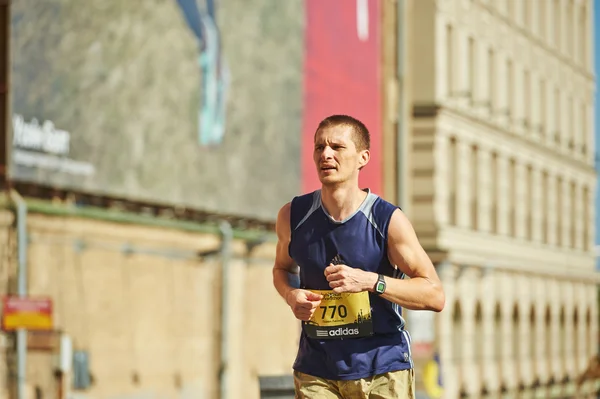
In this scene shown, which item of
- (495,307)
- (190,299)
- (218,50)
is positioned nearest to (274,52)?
(218,50)

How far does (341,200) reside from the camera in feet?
23.2

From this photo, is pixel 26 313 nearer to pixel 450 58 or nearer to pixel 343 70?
pixel 343 70

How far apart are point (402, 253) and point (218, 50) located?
2533cm

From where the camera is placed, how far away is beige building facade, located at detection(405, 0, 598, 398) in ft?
158

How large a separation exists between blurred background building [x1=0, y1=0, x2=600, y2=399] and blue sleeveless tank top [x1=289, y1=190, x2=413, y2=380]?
17.0 feet

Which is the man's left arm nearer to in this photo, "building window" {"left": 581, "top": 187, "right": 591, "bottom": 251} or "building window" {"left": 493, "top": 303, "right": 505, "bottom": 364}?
"building window" {"left": 493, "top": 303, "right": 505, "bottom": 364}

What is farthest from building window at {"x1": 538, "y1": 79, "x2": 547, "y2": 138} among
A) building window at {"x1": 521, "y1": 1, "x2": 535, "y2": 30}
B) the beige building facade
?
building window at {"x1": 521, "y1": 1, "x2": 535, "y2": 30}

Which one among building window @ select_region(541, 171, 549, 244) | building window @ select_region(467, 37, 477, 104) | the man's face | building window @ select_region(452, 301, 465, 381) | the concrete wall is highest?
building window @ select_region(467, 37, 477, 104)

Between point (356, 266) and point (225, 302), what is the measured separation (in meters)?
24.6

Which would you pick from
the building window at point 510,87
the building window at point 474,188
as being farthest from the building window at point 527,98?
the building window at point 474,188

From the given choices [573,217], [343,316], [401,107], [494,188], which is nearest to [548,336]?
[573,217]

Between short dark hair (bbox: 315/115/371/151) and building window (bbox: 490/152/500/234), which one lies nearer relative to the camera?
short dark hair (bbox: 315/115/371/151)

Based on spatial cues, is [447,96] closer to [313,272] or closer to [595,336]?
[595,336]

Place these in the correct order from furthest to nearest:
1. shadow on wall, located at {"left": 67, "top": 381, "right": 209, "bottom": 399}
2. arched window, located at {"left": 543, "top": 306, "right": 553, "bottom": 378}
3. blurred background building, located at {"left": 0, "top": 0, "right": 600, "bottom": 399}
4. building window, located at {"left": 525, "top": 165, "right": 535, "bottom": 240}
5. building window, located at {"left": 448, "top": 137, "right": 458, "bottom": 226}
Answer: arched window, located at {"left": 543, "top": 306, "right": 553, "bottom": 378} → building window, located at {"left": 525, "top": 165, "right": 535, "bottom": 240} → building window, located at {"left": 448, "top": 137, "right": 458, "bottom": 226} → shadow on wall, located at {"left": 67, "top": 381, "right": 209, "bottom": 399} → blurred background building, located at {"left": 0, "top": 0, "right": 600, "bottom": 399}
